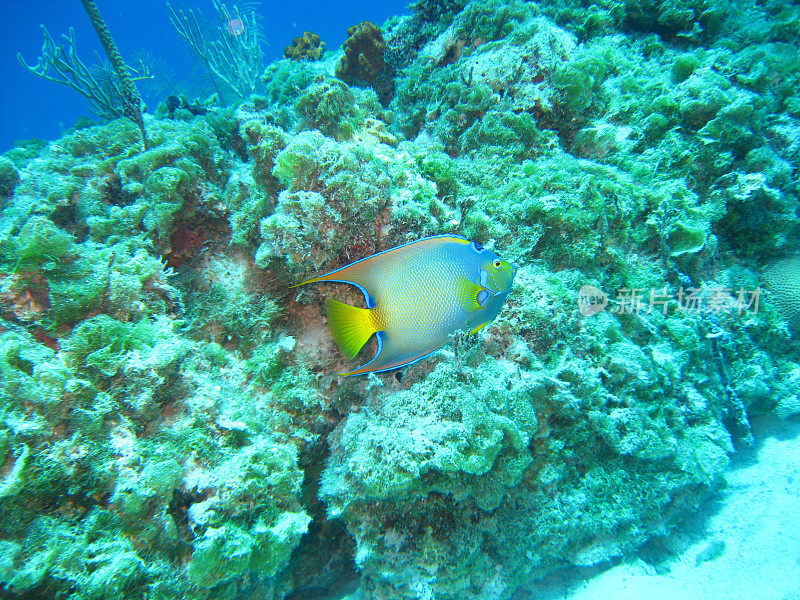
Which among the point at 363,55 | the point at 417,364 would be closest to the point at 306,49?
the point at 363,55

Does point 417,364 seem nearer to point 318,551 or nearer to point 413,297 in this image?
point 413,297

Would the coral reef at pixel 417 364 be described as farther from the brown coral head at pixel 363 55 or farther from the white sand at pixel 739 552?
the brown coral head at pixel 363 55

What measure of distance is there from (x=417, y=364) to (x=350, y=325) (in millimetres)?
615

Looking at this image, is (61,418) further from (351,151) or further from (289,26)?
(289,26)

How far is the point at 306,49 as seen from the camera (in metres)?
9.90

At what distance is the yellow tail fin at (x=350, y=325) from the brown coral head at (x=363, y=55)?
593 centimetres

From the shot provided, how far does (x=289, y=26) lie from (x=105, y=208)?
12328cm

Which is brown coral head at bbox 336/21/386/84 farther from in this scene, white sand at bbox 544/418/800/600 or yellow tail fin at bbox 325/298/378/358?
white sand at bbox 544/418/800/600

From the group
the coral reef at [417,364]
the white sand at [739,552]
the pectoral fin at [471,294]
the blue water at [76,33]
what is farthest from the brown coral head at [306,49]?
the blue water at [76,33]

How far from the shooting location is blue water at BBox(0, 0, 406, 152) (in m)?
70.6

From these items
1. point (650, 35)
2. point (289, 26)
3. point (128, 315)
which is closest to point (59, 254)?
point (128, 315)

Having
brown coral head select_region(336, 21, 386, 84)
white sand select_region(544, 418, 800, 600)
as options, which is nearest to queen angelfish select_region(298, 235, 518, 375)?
white sand select_region(544, 418, 800, 600)

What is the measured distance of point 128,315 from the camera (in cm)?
201

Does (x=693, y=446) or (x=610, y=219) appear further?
(x=610, y=219)
